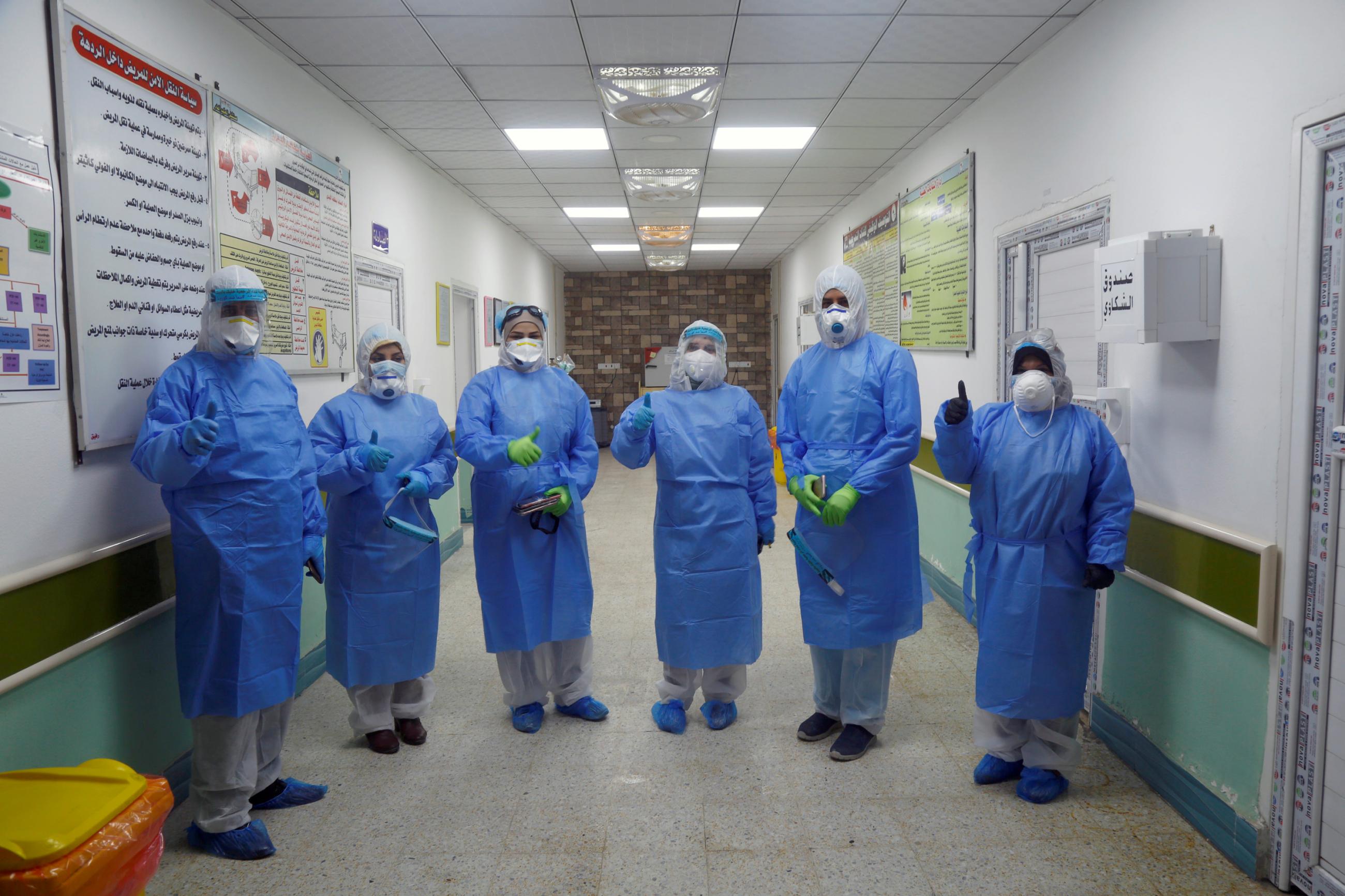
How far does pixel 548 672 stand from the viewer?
2939 millimetres

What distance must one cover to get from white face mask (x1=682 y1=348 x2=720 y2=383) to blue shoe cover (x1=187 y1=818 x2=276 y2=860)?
5.77 ft

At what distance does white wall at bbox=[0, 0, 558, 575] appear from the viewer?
1.91m

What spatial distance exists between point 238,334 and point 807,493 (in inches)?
64.7

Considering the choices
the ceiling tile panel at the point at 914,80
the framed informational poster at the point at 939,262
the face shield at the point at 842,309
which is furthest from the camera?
the framed informational poster at the point at 939,262

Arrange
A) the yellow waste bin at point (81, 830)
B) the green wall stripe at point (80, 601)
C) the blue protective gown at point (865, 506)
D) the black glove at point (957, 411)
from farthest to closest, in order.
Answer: the blue protective gown at point (865, 506) < the black glove at point (957, 411) < the green wall stripe at point (80, 601) < the yellow waste bin at point (81, 830)

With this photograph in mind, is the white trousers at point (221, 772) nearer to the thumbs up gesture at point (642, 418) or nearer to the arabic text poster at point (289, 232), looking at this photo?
the thumbs up gesture at point (642, 418)

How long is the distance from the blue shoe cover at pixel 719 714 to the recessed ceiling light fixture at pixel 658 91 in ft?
8.16

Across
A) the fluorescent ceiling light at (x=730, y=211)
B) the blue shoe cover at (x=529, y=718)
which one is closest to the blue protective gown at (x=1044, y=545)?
the blue shoe cover at (x=529, y=718)

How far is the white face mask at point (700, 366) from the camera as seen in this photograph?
2734 millimetres

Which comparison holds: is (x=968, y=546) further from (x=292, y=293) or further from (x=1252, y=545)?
(x=292, y=293)

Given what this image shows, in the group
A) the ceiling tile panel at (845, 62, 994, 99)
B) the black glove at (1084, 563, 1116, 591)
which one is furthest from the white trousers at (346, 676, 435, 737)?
the ceiling tile panel at (845, 62, 994, 99)

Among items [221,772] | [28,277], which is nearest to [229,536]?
[221,772]

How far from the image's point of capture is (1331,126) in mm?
1759

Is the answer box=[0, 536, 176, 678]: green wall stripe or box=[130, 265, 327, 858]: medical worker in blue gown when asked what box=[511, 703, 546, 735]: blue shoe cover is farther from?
box=[0, 536, 176, 678]: green wall stripe
